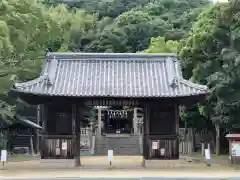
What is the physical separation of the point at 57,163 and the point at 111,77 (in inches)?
216

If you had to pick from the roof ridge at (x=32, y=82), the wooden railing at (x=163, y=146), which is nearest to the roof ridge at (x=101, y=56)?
the roof ridge at (x=32, y=82)

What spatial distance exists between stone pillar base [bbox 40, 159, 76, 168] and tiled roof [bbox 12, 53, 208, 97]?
11.9ft

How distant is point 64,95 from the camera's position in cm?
2348

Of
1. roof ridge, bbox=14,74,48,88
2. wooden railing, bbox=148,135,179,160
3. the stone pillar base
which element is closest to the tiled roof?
roof ridge, bbox=14,74,48,88

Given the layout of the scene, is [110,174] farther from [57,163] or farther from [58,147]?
[58,147]

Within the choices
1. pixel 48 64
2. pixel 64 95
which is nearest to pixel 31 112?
pixel 48 64

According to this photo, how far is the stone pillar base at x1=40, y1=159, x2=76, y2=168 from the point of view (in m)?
24.3

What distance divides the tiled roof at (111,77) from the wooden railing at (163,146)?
2547 mm

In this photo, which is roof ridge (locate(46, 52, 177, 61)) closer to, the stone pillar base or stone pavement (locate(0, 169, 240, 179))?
the stone pillar base

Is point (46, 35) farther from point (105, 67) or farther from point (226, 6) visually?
point (226, 6)

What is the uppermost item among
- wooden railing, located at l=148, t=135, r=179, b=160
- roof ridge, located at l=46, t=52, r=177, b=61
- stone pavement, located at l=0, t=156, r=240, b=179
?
roof ridge, located at l=46, t=52, r=177, b=61

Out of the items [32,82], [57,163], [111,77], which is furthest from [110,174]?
[32,82]

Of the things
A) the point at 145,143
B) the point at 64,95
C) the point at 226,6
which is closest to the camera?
the point at 64,95

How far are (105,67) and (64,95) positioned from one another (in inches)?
156
